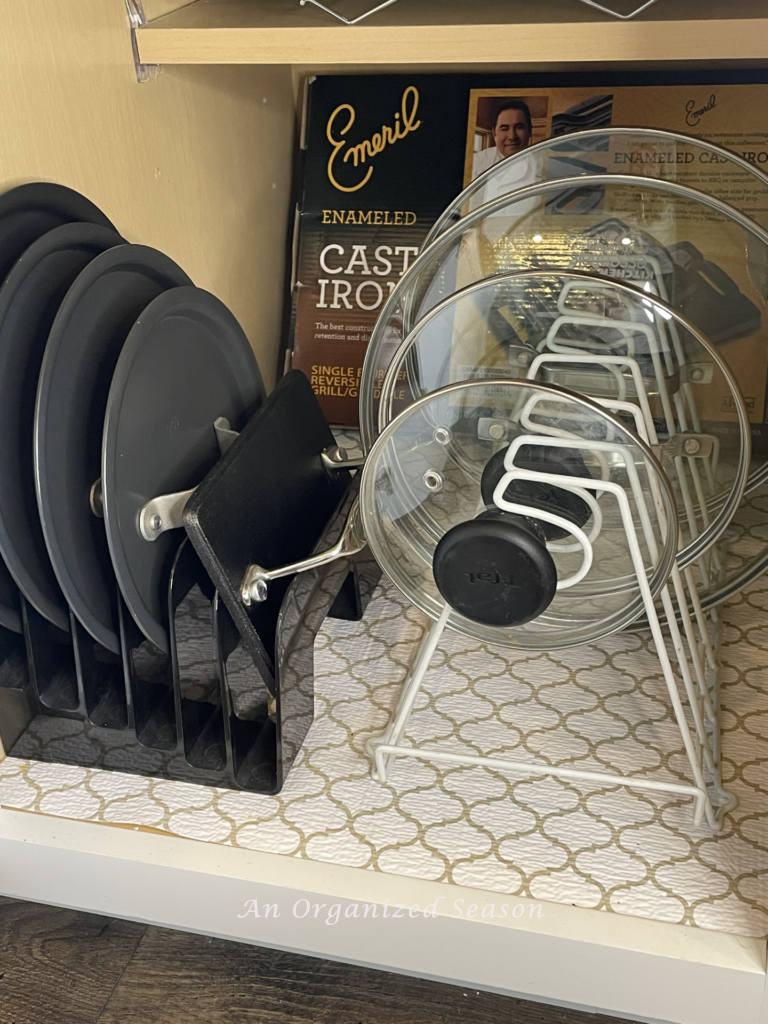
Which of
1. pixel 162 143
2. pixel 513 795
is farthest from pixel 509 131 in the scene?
pixel 513 795

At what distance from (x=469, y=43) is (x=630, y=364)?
314 millimetres

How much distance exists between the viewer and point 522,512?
618mm

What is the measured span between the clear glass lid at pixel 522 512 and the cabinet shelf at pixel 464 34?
1.11ft

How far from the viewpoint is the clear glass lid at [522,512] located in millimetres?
606

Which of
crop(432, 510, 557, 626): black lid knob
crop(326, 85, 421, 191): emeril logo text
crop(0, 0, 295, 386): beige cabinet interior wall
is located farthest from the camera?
crop(326, 85, 421, 191): emeril logo text

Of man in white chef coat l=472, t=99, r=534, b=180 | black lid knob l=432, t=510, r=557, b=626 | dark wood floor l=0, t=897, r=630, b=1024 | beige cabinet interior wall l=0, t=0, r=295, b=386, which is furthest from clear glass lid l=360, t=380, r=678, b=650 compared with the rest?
man in white chef coat l=472, t=99, r=534, b=180

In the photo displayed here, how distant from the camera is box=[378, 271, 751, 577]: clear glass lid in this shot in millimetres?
745

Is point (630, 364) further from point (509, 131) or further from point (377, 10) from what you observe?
point (509, 131)

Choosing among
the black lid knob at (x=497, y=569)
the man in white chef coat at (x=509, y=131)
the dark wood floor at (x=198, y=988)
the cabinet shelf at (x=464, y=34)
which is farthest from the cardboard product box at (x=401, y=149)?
the dark wood floor at (x=198, y=988)

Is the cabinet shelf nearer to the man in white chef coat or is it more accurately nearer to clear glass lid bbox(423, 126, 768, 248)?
clear glass lid bbox(423, 126, 768, 248)

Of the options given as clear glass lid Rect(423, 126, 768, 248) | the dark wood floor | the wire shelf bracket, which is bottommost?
the dark wood floor

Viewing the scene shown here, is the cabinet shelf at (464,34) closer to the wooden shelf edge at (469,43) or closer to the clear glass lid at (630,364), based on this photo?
the wooden shelf edge at (469,43)

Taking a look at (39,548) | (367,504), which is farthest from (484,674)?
(39,548)

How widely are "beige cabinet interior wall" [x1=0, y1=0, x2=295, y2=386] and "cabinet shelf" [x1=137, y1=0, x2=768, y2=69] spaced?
0.08m
